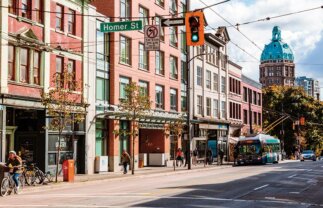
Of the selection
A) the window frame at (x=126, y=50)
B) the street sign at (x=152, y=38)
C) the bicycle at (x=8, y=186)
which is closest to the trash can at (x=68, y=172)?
the bicycle at (x=8, y=186)

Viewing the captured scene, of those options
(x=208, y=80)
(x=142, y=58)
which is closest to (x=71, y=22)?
(x=142, y=58)

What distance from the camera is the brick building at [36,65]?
29.4 meters

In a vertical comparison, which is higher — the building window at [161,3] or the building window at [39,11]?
the building window at [161,3]

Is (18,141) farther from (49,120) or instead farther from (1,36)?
(1,36)

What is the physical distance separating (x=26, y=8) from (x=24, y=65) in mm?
3281

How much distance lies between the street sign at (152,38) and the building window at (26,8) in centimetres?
870

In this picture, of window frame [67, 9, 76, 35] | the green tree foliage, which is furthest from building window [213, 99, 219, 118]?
the green tree foliage

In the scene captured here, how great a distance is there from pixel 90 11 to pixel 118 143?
10.1m

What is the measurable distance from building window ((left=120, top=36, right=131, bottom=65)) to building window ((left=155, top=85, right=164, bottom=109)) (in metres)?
6.12

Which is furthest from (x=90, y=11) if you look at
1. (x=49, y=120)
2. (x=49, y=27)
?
(x=49, y=120)

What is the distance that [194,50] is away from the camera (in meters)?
58.3

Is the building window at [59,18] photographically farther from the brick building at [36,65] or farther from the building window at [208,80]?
the building window at [208,80]

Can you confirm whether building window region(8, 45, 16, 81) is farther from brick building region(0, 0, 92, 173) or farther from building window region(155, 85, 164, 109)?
building window region(155, 85, 164, 109)

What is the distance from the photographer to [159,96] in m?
49.2
